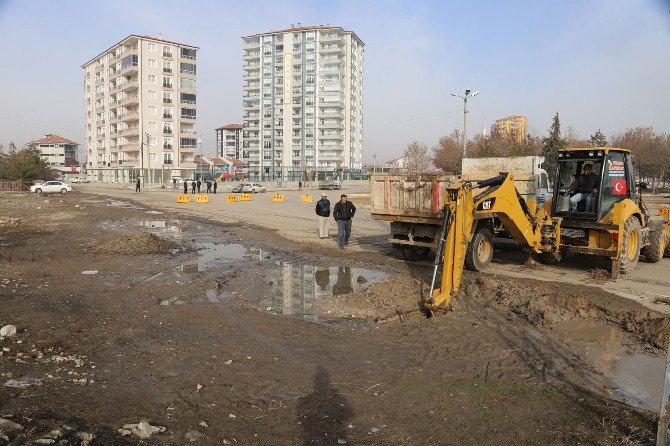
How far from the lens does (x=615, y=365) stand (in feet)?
20.5

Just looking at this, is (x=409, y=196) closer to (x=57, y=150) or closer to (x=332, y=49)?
(x=332, y=49)

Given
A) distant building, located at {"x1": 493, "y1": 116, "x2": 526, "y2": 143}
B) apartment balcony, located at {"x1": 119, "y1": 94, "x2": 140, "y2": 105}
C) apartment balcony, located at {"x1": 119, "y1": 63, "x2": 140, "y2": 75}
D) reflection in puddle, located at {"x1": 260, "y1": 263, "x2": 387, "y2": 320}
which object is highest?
apartment balcony, located at {"x1": 119, "y1": 63, "x2": 140, "y2": 75}

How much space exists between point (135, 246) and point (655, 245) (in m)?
14.4

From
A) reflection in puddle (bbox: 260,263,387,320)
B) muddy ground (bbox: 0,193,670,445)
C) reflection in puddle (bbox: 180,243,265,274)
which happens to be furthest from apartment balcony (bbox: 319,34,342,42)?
muddy ground (bbox: 0,193,670,445)

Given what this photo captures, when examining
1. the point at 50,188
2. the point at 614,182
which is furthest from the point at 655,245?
the point at 50,188

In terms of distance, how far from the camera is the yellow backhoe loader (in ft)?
35.6

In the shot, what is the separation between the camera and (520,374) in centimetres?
588

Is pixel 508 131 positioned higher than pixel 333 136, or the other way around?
pixel 333 136

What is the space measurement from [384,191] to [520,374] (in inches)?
301

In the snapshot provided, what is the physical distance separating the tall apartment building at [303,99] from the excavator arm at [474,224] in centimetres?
9220

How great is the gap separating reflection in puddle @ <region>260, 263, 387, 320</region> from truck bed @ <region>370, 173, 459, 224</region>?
5.35ft

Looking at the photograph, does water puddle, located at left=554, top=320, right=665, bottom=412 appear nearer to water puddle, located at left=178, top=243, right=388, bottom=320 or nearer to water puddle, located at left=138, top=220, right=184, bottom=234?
water puddle, located at left=178, top=243, right=388, bottom=320

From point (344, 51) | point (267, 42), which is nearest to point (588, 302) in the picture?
point (344, 51)

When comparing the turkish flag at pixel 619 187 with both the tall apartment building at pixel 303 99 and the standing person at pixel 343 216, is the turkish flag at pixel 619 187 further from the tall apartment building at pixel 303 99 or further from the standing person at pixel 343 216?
the tall apartment building at pixel 303 99
